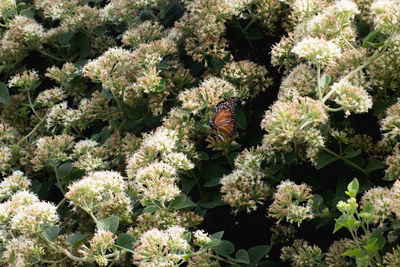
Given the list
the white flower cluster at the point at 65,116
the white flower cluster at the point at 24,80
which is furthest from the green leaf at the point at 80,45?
the white flower cluster at the point at 65,116

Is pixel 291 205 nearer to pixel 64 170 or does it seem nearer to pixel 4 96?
pixel 64 170

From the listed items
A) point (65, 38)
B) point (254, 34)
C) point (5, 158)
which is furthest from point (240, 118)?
point (65, 38)

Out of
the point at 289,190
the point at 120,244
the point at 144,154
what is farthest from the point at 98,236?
the point at 289,190

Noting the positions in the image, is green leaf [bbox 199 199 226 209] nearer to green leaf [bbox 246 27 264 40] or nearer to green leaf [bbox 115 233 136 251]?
green leaf [bbox 115 233 136 251]

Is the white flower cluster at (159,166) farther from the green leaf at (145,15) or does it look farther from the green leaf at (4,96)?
the green leaf at (4,96)

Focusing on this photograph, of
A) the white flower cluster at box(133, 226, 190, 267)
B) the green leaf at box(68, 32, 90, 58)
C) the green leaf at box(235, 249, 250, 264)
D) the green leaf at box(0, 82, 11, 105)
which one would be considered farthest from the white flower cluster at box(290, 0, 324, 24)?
the green leaf at box(0, 82, 11, 105)

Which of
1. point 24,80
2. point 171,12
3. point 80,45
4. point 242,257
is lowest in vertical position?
point 242,257

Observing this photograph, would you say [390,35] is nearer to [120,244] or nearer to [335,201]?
[335,201]
